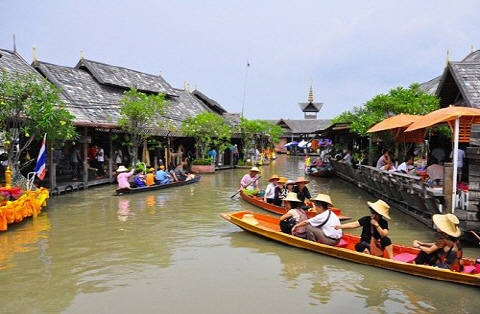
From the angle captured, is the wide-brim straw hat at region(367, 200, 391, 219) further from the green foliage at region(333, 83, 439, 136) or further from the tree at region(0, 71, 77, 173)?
the green foliage at region(333, 83, 439, 136)

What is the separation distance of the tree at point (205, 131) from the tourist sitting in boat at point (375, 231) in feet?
54.1

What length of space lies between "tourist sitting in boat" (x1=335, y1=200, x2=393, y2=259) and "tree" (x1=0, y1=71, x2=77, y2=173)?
8298 millimetres

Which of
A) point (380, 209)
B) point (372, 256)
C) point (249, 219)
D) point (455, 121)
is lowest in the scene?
point (372, 256)

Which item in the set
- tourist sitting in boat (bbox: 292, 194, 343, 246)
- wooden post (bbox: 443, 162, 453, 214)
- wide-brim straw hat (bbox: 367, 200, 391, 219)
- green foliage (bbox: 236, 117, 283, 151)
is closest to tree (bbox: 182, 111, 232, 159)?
green foliage (bbox: 236, 117, 283, 151)

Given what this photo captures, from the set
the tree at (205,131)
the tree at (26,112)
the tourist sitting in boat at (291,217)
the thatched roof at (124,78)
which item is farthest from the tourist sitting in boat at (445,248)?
the thatched roof at (124,78)

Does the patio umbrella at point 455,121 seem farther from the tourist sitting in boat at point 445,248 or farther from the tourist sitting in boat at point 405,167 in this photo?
the tourist sitting in boat at point 405,167

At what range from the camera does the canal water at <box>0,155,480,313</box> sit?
568 centimetres

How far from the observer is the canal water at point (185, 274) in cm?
568

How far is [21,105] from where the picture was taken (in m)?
11.1

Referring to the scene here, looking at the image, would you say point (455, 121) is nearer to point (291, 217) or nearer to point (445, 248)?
point (445, 248)

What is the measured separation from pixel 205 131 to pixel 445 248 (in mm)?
18109

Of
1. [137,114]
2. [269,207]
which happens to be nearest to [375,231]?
[269,207]

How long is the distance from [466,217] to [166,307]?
230 inches

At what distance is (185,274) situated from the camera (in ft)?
22.6
